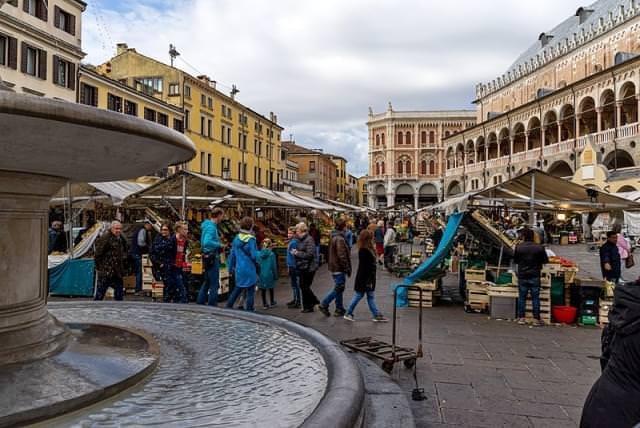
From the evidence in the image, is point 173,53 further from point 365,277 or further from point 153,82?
point 365,277

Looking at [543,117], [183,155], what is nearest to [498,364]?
[183,155]

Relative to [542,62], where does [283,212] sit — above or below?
below

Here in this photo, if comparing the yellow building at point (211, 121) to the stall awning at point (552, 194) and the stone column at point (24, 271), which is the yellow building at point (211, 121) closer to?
the stall awning at point (552, 194)

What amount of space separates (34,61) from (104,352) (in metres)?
24.3

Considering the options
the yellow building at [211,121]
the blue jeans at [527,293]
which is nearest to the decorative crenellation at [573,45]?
the yellow building at [211,121]

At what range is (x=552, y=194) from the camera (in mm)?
10961

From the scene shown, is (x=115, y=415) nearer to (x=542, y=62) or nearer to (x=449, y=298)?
(x=449, y=298)

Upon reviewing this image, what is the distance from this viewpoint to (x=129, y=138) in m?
3.55

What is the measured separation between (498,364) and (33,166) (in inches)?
204

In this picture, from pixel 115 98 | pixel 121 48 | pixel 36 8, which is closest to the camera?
pixel 36 8

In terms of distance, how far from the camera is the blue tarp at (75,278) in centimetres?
1030

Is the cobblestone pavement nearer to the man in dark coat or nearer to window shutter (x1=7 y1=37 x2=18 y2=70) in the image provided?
the man in dark coat

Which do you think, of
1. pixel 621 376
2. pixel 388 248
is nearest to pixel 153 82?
pixel 388 248

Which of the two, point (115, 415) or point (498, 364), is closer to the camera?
point (115, 415)
